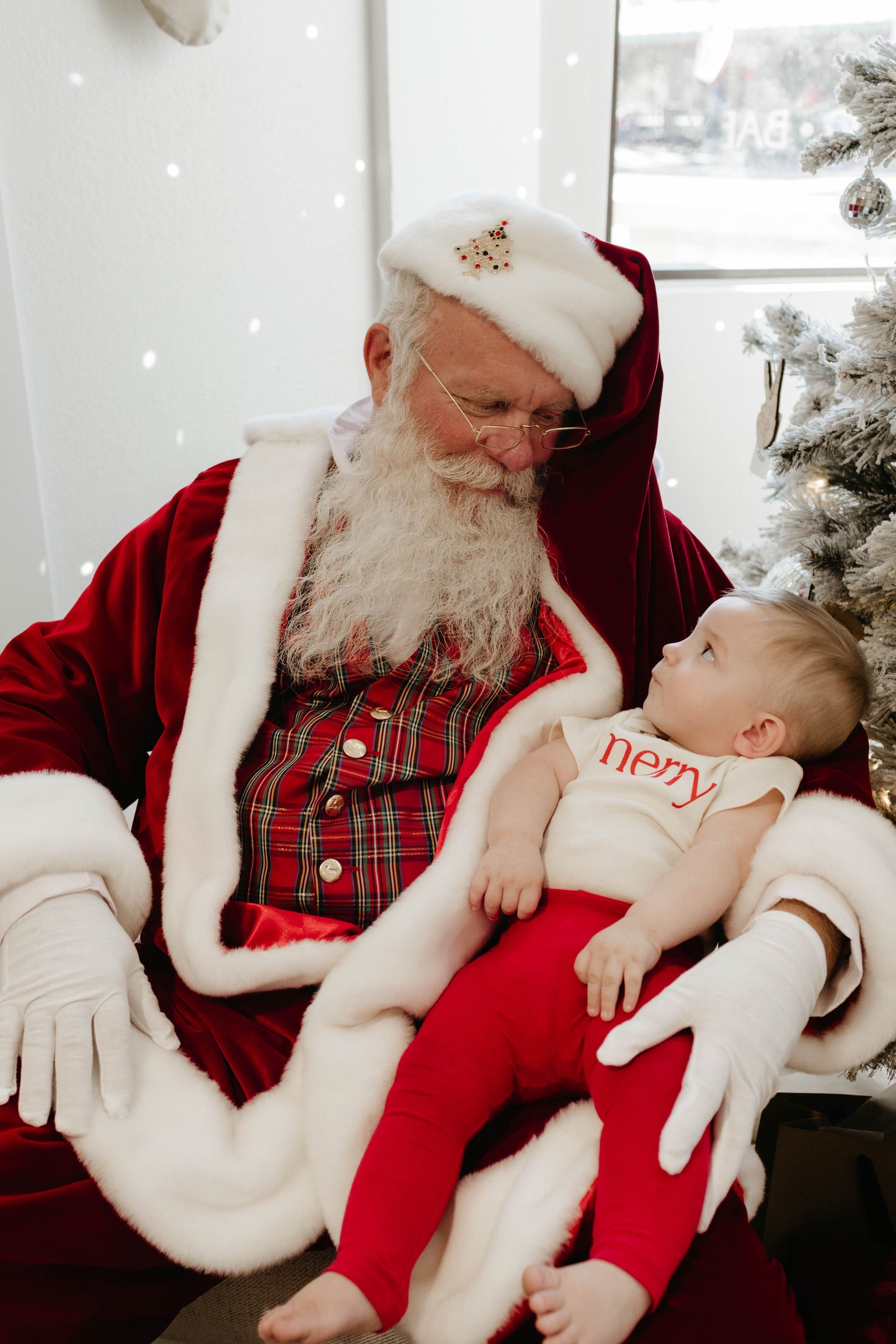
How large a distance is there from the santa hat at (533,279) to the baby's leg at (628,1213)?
1.11 m

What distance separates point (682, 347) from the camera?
3.77 metres

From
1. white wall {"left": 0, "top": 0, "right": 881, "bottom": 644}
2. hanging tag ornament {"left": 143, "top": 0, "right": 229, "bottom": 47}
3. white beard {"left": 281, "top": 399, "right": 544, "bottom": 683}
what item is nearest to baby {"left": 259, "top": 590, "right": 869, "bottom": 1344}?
white beard {"left": 281, "top": 399, "right": 544, "bottom": 683}

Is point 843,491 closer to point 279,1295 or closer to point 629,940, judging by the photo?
point 629,940

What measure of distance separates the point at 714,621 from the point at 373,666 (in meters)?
0.58

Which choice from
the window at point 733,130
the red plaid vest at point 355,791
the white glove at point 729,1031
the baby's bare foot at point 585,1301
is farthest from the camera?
the window at point 733,130

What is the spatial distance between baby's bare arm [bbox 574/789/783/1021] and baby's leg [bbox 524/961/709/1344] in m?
0.06

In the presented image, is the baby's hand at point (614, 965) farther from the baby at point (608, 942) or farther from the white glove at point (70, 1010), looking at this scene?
the white glove at point (70, 1010)

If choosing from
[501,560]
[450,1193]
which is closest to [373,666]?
[501,560]

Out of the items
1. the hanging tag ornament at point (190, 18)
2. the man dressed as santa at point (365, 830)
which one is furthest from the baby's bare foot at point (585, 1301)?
the hanging tag ornament at point (190, 18)

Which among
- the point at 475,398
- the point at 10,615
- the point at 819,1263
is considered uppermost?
the point at 475,398

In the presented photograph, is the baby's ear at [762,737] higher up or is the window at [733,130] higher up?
the window at [733,130]

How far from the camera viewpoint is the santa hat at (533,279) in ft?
5.60

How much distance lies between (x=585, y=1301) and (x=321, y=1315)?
263 mm

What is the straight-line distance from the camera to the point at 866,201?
196 cm
